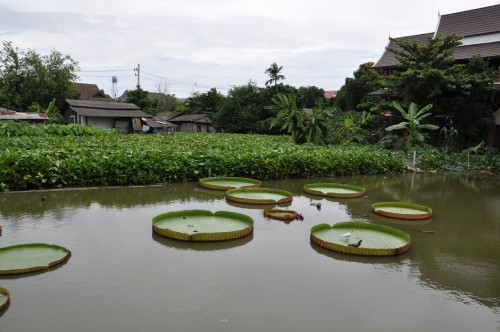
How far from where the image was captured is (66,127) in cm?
2384

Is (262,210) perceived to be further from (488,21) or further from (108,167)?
(488,21)

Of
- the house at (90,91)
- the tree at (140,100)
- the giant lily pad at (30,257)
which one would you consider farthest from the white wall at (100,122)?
the giant lily pad at (30,257)

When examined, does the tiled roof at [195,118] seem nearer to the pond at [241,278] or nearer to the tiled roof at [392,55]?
the tiled roof at [392,55]

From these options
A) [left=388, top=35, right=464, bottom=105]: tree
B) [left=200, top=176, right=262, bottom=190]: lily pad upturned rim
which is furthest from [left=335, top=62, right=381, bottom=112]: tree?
[left=200, top=176, right=262, bottom=190]: lily pad upturned rim

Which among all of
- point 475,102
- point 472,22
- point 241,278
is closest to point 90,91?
point 472,22

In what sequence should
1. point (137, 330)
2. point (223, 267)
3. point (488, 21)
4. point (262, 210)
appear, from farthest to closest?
1. point (488, 21)
2. point (262, 210)
3. point (223, 267)
4. point (137, 330)

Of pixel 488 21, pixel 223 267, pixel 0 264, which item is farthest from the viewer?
pixel 488 21

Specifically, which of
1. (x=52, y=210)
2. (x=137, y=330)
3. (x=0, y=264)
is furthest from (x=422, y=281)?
(x=52, y=210)

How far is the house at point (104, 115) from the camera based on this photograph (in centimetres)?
3544

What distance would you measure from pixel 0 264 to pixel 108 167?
239 inches

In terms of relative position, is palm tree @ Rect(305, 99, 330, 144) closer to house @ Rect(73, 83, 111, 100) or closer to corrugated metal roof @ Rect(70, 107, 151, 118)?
corrugated metal roof @ Rect(70, 107, 151, 118)

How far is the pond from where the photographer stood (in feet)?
15.1

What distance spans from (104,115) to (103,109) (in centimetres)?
118

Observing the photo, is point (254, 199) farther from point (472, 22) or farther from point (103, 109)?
point (103, 109)
